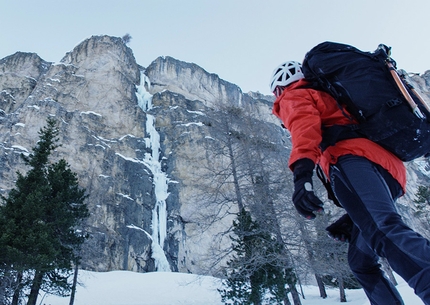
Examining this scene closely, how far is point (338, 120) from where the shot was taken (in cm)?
163

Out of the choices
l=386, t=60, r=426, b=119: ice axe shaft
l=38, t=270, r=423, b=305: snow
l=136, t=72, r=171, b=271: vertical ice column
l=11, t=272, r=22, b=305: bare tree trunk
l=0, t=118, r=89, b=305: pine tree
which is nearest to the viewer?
l=386, t=60, r=426, b=119: ice axe shaft

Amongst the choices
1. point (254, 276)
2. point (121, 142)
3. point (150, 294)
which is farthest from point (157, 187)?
point (254, 276)

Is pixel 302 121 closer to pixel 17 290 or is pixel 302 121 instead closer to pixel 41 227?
pixel 41 227

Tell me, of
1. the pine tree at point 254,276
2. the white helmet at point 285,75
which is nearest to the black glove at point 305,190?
the white helmet at point 285,75

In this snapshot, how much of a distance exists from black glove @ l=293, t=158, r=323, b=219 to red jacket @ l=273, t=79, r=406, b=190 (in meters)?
0.05

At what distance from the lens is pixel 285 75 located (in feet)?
6.41

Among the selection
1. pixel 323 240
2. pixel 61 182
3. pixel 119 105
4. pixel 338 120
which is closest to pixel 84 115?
pixel 119 105

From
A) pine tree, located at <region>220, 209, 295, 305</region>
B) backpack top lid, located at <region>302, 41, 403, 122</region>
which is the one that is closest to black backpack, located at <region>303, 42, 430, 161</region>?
backpack top lid, located at <region>302, 41, 403, 122</region>

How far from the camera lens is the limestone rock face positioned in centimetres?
2956

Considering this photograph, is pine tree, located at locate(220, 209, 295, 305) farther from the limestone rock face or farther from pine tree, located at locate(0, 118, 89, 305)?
the limestone rock face

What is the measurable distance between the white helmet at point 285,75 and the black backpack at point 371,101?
0.23 m

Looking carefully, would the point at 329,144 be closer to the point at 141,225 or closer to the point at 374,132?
the point at 374,132

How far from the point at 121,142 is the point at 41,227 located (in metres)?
29.2

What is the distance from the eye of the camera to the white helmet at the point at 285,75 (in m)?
1.92
